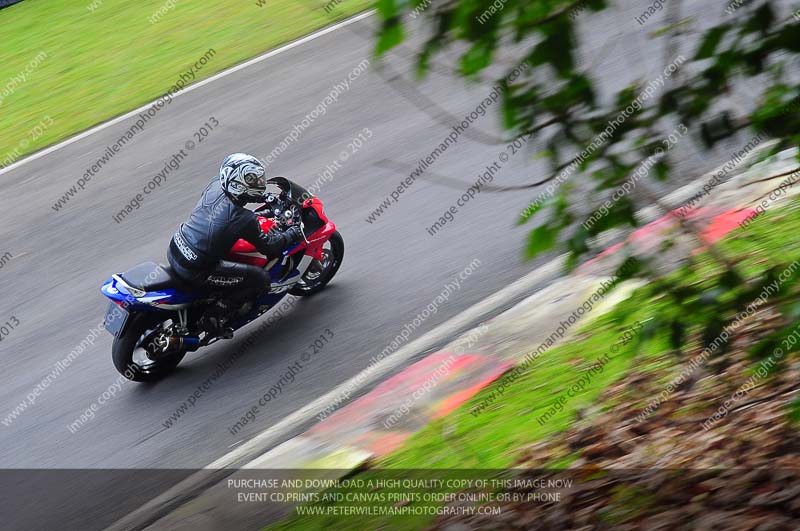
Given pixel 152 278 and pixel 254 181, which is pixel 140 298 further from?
pixel 254 181

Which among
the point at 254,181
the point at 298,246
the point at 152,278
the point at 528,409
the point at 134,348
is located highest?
the point at 254,181

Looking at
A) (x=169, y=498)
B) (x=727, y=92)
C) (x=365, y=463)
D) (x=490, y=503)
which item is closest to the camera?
(x=727, y=92)

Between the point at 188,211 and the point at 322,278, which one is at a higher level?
the point at 322,278

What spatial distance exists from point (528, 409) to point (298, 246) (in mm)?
3399

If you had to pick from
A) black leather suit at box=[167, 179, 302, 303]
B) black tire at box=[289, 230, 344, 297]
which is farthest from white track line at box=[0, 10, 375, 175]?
black leather suit at box=[167, 179, 302, 303]

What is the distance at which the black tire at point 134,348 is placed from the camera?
8523 mm

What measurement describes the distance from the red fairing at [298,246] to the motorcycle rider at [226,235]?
11 centimetres

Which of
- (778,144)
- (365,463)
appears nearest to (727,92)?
(778,144)

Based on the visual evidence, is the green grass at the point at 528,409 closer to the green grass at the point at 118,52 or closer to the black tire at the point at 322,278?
the black tire at the point at 322,278

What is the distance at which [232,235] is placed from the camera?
8500 mm

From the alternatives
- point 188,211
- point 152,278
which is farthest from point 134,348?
point 188,211

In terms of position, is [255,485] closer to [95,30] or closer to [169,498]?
[169,498]

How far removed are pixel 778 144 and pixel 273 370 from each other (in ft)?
19.3

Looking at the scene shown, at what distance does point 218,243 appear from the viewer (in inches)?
334
